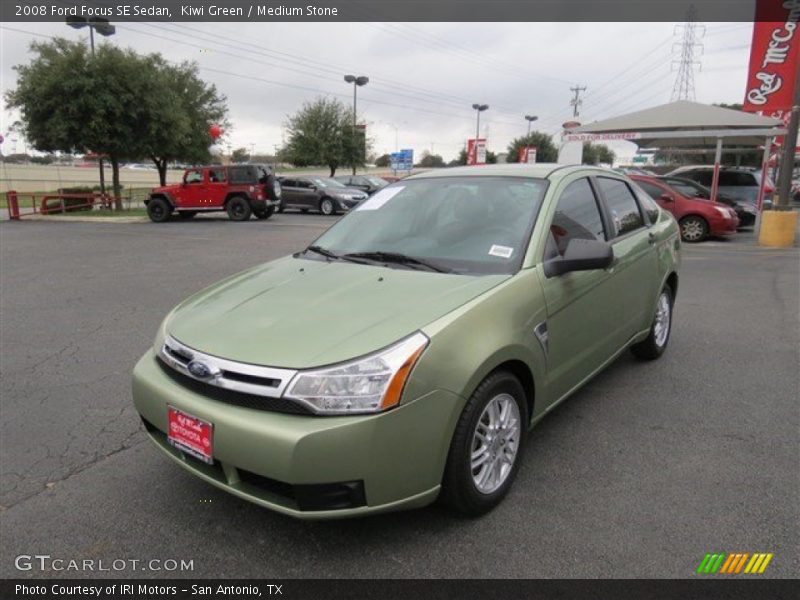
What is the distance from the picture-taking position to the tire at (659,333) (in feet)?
15.3

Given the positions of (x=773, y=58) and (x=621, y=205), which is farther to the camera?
(x=773, y=58)

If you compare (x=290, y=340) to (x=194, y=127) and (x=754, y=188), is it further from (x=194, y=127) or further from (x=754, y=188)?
(x=194, y=127)

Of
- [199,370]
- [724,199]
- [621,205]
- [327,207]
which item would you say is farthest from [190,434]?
[327,207]

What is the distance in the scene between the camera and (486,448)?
2625 millimetres

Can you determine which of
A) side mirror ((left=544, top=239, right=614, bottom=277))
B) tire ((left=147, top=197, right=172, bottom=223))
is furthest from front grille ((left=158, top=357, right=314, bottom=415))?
tire ((left=147, top=197, right=172, bottom=223))

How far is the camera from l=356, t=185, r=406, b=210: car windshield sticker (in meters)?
3.85

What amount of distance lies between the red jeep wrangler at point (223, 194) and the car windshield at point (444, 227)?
1640cm

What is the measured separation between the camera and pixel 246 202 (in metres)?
19.5

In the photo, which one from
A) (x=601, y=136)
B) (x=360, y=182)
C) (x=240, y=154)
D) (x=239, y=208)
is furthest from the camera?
(x=240, y=154)

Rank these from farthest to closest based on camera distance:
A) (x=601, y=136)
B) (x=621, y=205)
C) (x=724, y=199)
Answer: (x=601, y=136)
(x=724, y=199)
(x=621, y=205)

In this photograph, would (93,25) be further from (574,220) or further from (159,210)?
(574,220)

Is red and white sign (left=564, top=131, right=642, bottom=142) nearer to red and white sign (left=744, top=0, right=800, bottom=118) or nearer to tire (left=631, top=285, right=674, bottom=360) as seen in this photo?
red and white sign (left=744, top=0, right=800, bottom=118)

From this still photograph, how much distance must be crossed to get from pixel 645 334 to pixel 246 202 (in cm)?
1707

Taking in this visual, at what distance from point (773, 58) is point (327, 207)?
1531cm
